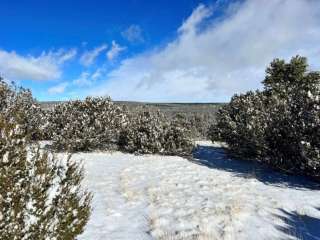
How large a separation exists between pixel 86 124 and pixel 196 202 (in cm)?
750

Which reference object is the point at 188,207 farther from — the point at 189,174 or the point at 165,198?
the point at 189,174

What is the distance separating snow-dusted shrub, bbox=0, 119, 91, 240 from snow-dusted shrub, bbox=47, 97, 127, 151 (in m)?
8.91

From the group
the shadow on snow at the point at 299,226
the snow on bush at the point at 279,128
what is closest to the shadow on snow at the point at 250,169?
the snow on bush at the point at 279,128

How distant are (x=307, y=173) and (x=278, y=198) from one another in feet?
8.40

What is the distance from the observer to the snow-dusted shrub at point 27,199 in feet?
11.5

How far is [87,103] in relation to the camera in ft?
51.1

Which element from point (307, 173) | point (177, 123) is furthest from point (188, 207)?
point (177, 123)

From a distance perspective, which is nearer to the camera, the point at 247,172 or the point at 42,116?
the point at 247,172

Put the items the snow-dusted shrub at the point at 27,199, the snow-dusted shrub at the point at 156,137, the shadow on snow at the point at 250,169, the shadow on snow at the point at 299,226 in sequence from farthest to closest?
the snow-dusted shrub at the point at 156,137
the shadow on snow at the point at 250,169
the shadow on snow at the point at 299,226
the snow-dusted shrub at the point at 27,199

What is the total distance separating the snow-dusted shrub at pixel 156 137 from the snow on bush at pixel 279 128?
1.57 meters

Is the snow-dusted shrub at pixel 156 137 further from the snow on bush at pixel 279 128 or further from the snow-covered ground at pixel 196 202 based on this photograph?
the snow-covered ground at pixel 196 202

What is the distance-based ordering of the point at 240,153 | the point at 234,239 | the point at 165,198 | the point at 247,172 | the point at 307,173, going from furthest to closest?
the point at 240,153
the point at 247,172
the point at 307,173
the point at 165,198
the point at 234,239

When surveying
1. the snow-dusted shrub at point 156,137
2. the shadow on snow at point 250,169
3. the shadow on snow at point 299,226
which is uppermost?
the snow-dusted shrub at point 156,137

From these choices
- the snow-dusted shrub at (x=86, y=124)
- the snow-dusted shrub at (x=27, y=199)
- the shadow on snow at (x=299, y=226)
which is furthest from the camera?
the snow-dusted shrub at (x=86, y=124)
